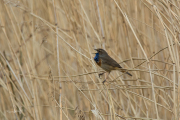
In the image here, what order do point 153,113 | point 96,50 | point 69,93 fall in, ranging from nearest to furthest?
1. point 153,113
2. point 96,50
3. point 69,93

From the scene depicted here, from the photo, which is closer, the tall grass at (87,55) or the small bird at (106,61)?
the tall grass at (87,55)

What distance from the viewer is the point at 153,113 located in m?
2.77

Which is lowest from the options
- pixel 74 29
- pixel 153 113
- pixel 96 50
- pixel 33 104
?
pixel 153 113

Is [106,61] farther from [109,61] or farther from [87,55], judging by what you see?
[87,55]

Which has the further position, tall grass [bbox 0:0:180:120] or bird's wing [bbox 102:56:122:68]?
bird's wing [bbox 102:56:122:68]

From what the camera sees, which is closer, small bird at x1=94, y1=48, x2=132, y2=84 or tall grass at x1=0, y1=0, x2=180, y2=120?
tall grass at x1=0, y1=0, x2=180, y2=120

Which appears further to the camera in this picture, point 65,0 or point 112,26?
point 112,26

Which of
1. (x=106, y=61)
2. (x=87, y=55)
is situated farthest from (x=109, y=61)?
(x=87, y=55)

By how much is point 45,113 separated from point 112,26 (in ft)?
5.07

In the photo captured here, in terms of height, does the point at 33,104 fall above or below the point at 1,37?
below

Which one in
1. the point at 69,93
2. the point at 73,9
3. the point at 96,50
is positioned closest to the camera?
the point at 73,9

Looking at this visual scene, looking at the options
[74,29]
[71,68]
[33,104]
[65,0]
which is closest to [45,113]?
[71,68]

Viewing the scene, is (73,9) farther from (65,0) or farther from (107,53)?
(107,53)

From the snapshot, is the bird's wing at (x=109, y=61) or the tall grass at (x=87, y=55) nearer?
the tall grass at (x=87, y=55)
